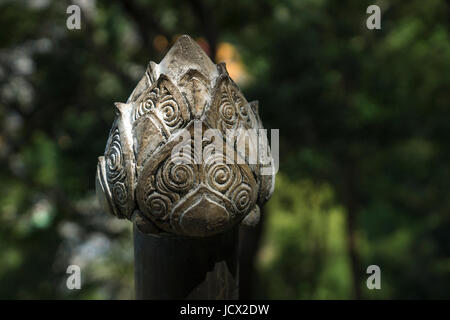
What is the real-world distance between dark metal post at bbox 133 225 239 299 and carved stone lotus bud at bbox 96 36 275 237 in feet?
0.42

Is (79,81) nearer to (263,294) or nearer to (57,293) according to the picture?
(57,293)

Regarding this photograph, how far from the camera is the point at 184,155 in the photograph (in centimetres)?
152

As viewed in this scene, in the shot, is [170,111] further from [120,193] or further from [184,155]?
[120,193]

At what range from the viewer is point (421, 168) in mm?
5098

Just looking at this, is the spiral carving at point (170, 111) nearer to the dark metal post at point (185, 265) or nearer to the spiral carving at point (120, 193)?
the spiral carving at point (120, 193)

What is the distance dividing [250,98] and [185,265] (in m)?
2.26

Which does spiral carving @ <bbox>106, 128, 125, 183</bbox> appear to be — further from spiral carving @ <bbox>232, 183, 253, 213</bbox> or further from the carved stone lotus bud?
spiral carving @ <bbox>232, 183, 253, 213</bbox>

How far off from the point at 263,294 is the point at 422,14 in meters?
3.67

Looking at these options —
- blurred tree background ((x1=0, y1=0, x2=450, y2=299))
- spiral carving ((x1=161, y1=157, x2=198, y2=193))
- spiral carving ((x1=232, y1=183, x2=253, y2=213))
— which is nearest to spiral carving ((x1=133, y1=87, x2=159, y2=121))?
spiral carving ((x1=161, y1=157, x2=198, y2=193))

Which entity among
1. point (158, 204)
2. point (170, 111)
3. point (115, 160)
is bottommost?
point (158, 204)

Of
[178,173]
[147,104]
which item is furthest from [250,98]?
[178,173]

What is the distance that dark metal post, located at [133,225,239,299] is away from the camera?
5.62ft

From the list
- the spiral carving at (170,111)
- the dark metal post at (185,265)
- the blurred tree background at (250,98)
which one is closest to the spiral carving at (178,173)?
the spiral carving at (170,111)
